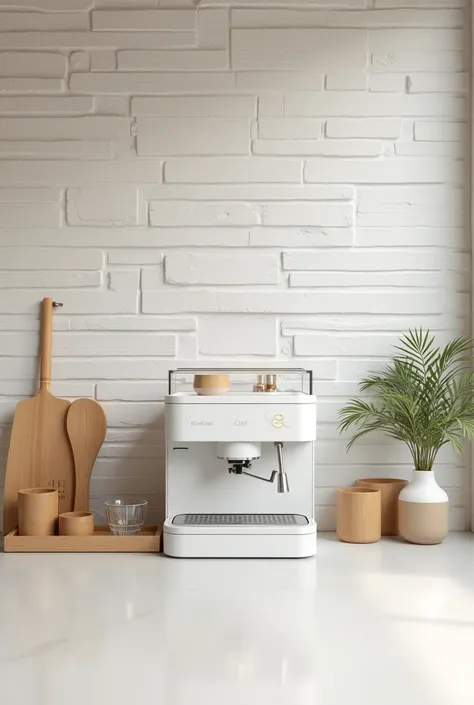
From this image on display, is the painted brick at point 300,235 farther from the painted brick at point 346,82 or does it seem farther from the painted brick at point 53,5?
the painted brick at point 53,5

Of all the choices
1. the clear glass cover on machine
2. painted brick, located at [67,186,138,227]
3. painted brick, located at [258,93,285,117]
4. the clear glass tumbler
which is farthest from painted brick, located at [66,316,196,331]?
painted brick, located at [258,93,285,117]

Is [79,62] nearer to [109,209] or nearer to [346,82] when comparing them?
[109,209]

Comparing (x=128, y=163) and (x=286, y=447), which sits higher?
(x=128, y=163)

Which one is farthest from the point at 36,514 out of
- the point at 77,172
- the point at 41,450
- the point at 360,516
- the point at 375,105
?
the point at 375,105

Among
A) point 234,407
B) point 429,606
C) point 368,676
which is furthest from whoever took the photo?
point 234,407

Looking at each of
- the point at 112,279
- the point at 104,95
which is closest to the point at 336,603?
the point at 112,279

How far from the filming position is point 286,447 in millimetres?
1951

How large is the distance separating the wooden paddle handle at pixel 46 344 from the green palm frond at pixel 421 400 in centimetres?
74

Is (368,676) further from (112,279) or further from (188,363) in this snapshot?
(112,279)

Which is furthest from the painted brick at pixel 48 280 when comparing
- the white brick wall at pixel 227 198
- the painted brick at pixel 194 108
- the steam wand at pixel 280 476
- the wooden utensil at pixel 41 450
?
the steam wand at pixel 280 476

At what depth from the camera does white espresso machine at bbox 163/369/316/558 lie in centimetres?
180

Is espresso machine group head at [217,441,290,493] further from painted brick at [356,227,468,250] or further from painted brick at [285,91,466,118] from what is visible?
painted brick at [285,91,466,118]

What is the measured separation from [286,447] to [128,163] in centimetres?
83

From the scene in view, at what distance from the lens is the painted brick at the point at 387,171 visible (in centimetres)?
213
